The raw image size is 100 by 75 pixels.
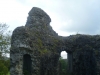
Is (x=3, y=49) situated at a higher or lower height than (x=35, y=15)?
lower

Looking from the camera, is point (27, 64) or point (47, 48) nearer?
point (27, 64)

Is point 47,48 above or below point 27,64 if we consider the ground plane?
above

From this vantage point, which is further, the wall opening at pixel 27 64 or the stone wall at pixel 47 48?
the wall opening at pixel 27 64

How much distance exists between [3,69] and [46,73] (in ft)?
32.1

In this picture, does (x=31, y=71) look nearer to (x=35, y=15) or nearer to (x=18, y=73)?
(x=18, y=73)

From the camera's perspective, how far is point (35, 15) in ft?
63.0

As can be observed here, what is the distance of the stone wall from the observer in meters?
16.6

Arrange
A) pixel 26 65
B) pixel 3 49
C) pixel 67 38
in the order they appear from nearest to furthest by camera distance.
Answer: pixel 26 65 < pixel 67 38 < pixel 3 49

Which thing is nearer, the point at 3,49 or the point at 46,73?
the point at 46,73

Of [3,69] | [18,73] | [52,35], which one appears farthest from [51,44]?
[3,69]

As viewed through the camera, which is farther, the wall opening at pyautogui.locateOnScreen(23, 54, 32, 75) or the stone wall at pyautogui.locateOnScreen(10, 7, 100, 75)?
the wall opening at pyautogui.locateOnScreen(23, 54, 32, 75)

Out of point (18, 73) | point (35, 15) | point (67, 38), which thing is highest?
point (35, 15)

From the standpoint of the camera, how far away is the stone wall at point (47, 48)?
1664cm

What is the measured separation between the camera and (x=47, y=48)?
61.0ft
